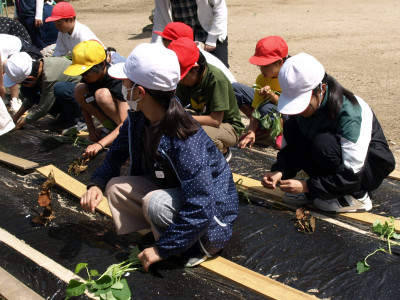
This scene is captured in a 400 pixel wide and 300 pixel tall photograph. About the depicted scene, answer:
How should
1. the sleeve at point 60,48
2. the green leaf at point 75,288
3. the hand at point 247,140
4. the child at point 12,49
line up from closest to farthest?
the green leaf at point 75,288, the hand at point 247,140, the child at point 12,49, the sleeve at point 60,48

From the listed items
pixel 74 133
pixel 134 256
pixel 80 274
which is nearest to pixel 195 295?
pixel 134 256

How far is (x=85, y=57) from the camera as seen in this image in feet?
12.6

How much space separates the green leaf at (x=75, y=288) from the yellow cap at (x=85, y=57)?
2.06 metres

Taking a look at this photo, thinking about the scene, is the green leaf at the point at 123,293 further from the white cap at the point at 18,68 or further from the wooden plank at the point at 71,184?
the white cap at the point at 18,68

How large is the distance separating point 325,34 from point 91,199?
9.20m

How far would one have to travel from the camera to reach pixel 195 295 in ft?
7.43

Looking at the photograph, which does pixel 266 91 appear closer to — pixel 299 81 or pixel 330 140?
pixel 330 140

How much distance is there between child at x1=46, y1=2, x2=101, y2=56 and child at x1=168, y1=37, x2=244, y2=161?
2271 mm

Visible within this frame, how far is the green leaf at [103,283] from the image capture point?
2.25 meters

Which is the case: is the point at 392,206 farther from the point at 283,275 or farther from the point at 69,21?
the point at 69,21

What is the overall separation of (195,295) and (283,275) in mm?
508

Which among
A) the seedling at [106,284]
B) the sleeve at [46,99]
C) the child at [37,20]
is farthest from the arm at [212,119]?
the child at [37,20]

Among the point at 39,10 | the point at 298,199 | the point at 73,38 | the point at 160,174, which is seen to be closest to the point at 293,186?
the point at 298,199

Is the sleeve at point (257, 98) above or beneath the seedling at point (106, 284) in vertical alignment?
beneath
